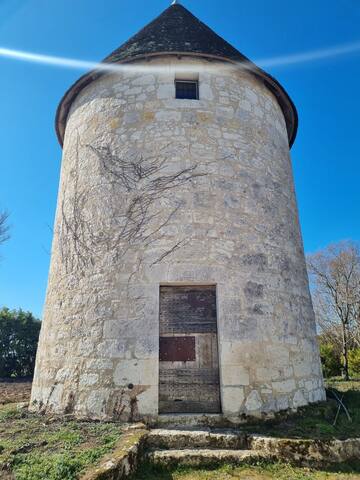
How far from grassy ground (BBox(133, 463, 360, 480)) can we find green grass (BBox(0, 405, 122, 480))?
1.81ft

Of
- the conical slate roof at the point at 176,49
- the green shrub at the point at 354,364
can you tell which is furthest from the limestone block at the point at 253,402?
the green shrub at the point at 354,364

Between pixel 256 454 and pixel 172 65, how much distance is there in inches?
254

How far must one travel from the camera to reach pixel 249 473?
3641 mm

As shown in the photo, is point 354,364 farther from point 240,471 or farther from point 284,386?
point 240,471

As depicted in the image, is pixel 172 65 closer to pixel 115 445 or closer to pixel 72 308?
pixel 72 308

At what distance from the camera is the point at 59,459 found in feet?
10.6

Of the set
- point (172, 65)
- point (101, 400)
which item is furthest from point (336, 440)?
point (172, 65)

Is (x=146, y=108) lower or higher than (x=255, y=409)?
higher

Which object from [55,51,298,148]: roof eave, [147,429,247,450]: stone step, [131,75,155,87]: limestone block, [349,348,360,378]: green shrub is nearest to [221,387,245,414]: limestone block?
[147,429,247,450]: stone step

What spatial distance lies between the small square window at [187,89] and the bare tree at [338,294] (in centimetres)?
1459

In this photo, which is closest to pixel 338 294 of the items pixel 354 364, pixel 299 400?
pixel 354 364

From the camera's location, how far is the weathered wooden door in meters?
4.85

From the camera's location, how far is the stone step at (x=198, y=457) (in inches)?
149

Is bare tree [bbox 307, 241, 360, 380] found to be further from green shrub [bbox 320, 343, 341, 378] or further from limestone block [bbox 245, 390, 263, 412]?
limestone block [bbox 245, 390, 263, 412]
